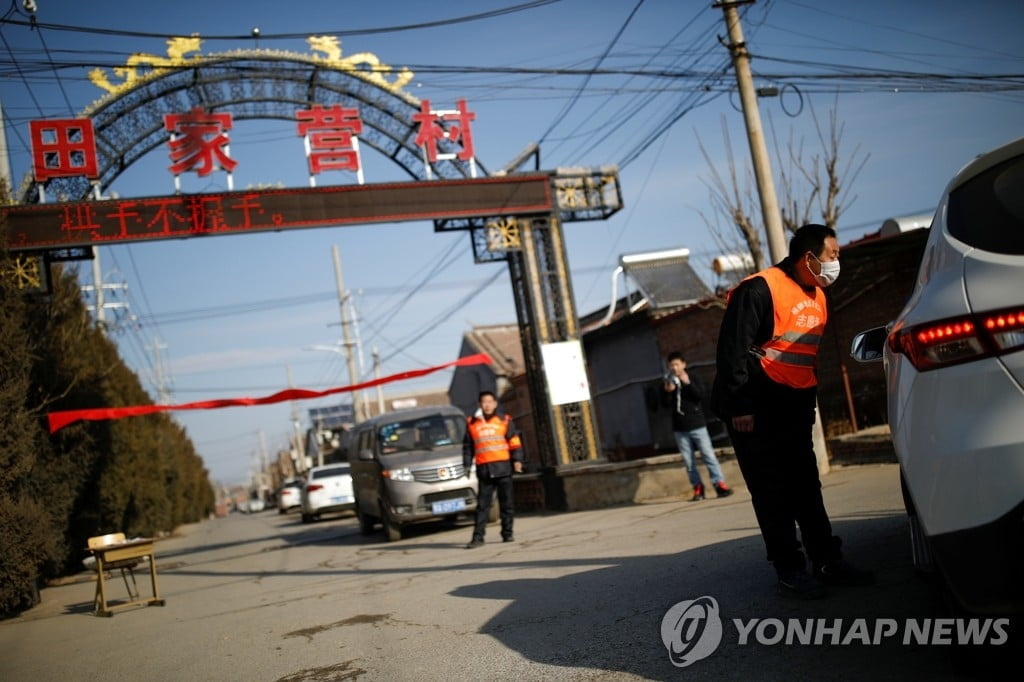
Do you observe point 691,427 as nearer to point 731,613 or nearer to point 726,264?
point 731,613

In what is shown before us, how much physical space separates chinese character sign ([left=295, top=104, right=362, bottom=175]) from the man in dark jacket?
7.20 meters

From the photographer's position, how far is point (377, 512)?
1521cm

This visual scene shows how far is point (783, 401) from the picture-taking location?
498 cm

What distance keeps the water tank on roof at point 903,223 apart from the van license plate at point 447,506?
8219 mm

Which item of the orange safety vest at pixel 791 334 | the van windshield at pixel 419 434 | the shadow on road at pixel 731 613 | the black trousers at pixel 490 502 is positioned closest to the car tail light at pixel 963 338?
the shadow on road at pixel 731 613

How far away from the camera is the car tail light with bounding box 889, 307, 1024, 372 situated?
2756mm

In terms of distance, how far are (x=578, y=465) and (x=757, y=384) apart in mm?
10340

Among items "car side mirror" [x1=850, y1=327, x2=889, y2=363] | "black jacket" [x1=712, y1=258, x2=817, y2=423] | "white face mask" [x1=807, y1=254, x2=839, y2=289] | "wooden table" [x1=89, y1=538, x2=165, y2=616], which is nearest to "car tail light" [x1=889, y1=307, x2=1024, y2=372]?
"car side mirror" [x1=850, y1=327, x2=889, y2=363]

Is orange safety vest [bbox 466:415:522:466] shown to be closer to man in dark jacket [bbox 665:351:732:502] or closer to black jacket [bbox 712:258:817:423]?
man in dark jacket [bbox 665:351:732:502]

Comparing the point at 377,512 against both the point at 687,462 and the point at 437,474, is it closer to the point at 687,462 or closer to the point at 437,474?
the point at 437,474

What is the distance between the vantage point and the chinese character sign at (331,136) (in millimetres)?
15484

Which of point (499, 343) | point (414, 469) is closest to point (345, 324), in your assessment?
point (499, 343)

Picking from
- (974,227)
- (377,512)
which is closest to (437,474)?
(377,512)

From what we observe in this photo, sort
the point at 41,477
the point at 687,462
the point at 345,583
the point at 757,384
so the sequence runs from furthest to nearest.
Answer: the point at 41,477
the point at 687,462
the point at 345,583
the point at 757,384
